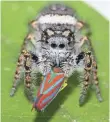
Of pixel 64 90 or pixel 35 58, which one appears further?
pixel 64 90

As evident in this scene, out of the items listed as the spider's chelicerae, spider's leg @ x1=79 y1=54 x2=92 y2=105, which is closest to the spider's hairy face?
the spider's chelicerae

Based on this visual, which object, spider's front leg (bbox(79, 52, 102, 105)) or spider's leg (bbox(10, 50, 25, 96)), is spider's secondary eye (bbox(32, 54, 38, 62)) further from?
spider's front leg (bbox(79, 52, 102, 105))

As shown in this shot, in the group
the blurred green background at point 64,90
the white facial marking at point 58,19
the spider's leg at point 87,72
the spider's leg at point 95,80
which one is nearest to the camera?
the blurred green background at point 64,90

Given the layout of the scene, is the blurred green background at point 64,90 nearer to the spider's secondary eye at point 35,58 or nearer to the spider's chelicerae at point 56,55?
the spider's chelicerae at point 56,55

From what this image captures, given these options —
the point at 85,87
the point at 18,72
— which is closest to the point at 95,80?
the point at 85,87

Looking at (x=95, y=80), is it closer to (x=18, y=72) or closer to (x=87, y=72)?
(x=87, y=72)

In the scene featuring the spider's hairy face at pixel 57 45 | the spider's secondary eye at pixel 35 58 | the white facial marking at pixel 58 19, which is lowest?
the spider's secondary eye at pixel 35 58

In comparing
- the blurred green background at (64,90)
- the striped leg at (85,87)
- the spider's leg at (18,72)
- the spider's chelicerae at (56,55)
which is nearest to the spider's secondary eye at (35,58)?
the spider's chelicerae at (56,55)
